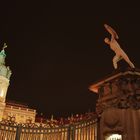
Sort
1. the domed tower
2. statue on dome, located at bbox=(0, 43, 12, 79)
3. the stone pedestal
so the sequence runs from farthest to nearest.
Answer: statue on dome, located at bbox=(0, 43, 12, 79)
the domed tower
the stone pedestal

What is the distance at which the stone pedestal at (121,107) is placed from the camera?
9718 mm

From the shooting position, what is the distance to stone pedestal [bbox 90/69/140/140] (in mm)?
9718

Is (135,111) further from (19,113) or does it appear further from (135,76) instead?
(19,113)

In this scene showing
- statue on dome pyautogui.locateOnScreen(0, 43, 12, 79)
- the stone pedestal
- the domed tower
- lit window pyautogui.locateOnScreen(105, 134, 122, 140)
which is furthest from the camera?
statue on dome pyautogui.locateOnScreen(0, 43, 12, 79)

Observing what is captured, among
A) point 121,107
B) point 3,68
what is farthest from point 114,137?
point 3,68

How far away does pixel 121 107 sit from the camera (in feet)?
33.2

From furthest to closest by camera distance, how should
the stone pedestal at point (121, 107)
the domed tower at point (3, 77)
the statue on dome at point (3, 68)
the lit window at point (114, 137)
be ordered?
the statue on dome at point (3, 68) → the domed tower at point (3, 77) → the lit window at point (114, 137) → the stone pedestal at point (121, 107)

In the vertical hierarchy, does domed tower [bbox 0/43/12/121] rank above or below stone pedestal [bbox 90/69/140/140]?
above

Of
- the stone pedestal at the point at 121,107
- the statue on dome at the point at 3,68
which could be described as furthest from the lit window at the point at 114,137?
the statue on dome at the point at 3,68

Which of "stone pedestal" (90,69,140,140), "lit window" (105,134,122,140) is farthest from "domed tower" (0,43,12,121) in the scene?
"lit window" (105,134,122,140)

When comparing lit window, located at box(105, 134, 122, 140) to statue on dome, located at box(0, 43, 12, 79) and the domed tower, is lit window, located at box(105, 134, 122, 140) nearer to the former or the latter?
the domed tower

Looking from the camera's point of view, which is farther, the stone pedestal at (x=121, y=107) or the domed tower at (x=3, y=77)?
the domed tower at (x=3, y=77)

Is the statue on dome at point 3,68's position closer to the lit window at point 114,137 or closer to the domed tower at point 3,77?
the domed tower at point 3,77

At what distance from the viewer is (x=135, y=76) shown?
1035 centimetres
